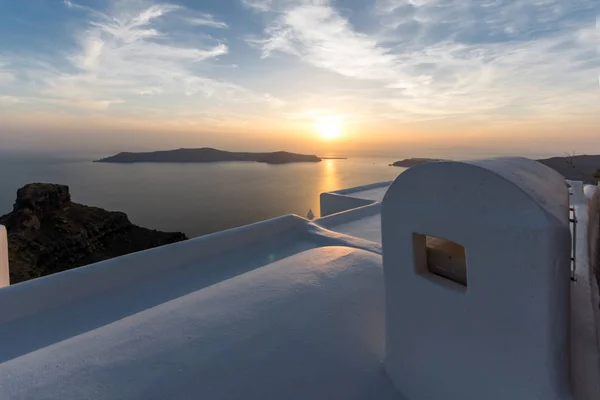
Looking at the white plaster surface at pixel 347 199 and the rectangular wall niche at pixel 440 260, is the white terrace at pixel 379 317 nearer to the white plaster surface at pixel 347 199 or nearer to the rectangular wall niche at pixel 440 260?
the rectangular wall niche at pixel 440 260

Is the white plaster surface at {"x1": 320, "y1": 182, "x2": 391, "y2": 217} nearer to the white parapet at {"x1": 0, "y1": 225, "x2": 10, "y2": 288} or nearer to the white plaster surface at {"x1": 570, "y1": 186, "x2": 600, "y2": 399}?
the white plaster surface at {"x1": 570, "y1": 186, "x2": 600, "y2": 399}

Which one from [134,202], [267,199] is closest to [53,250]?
[134,202]

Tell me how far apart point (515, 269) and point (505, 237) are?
20 cm

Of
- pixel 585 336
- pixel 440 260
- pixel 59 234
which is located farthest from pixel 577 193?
pixel 59 234

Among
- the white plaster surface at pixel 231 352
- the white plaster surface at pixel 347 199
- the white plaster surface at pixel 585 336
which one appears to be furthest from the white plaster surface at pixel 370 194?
the white plaster surface at pixel 585 336

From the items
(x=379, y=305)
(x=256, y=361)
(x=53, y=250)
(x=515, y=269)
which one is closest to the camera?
(x=515, y=269)

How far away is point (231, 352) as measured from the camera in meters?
3.44

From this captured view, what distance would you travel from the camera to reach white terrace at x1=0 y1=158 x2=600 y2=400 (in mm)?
2074

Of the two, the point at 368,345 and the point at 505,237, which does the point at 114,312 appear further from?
the point at 505,237

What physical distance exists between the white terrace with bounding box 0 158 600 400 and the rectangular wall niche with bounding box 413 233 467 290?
14 millimetres

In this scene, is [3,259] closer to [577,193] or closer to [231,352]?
[231,352]

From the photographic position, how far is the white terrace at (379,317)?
207 cm

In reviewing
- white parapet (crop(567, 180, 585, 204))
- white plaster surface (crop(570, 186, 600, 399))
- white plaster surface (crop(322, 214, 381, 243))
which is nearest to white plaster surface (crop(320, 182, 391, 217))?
white plaster surface (crop(322, 214, 381, 243))

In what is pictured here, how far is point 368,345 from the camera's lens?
145 inches
